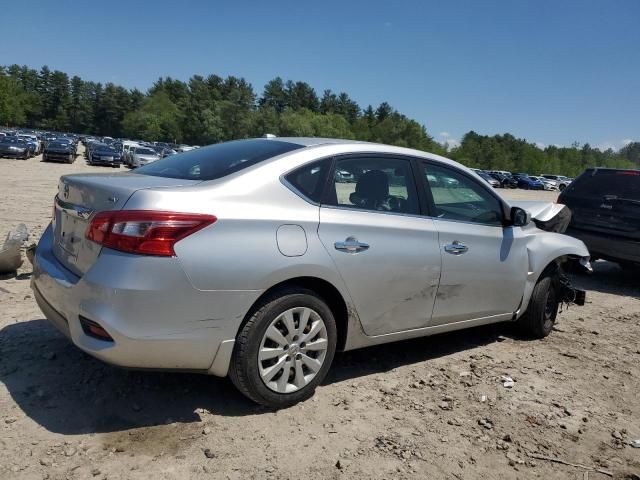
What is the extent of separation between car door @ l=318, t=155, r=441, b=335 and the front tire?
1.01 ft

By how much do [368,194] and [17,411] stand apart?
8.35ft

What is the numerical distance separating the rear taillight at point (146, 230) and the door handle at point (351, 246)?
0.93 m

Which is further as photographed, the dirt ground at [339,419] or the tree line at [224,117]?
the tree line at [224,117]

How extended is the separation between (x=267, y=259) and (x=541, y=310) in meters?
3.14

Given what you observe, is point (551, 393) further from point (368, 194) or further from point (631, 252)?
point (631, 252)

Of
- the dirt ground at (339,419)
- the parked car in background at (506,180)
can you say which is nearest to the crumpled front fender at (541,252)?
the dirt ground at (339,419)

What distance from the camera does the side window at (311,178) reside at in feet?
10.9

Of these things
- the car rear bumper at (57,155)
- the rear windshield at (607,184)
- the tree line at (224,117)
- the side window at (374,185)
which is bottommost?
the car rear bumper at (57,155)

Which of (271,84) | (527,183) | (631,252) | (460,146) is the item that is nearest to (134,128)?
(271,84)

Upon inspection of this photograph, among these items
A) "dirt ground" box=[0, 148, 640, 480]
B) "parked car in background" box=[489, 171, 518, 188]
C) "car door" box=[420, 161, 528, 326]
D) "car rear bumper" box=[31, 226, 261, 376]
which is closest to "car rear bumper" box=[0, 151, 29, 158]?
"dirt ground" box=[0, 148, 640, 480]

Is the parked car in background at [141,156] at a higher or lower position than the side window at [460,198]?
lower

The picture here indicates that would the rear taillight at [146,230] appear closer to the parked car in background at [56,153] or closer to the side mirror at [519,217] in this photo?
the side mirror at [519,217]

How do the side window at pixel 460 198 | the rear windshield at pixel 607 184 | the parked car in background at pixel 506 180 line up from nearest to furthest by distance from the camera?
the side window at pixel 460 198
the rear windshield at pixel 607 184
the parked car in background at pixel 506 180

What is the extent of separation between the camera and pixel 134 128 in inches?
4877
